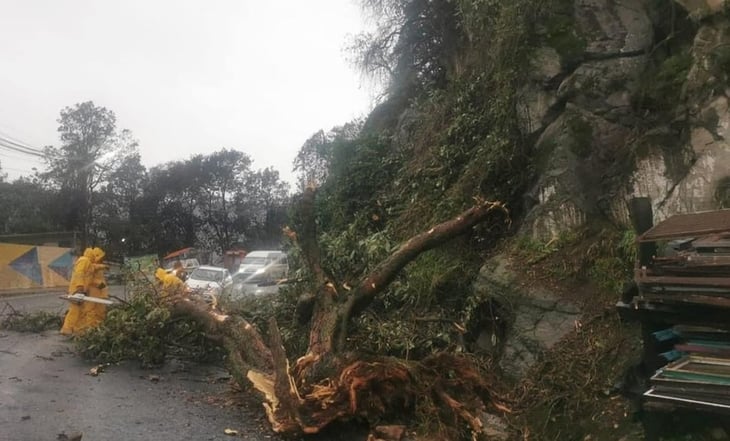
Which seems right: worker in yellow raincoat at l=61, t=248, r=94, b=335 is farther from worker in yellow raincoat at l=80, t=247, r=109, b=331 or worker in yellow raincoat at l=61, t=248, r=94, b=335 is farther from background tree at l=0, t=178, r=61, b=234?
background tree at l=0, t=178, r=61, b=234

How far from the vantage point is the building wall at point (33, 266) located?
68.2ft

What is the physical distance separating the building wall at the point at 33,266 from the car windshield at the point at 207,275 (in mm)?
7049

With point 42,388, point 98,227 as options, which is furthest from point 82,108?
point 42,388

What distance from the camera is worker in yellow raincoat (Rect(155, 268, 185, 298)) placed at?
9266mm

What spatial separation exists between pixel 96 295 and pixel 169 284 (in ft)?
5.16

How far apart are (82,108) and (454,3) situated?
32857mm

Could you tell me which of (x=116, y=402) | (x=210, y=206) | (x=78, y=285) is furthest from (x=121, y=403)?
(x=210, y=206)

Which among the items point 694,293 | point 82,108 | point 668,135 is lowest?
point 694,293

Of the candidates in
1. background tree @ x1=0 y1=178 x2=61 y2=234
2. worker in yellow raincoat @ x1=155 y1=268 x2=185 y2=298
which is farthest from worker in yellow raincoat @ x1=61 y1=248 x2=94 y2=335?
background tree @ x1=0 y1=178 x2=61 y2=234

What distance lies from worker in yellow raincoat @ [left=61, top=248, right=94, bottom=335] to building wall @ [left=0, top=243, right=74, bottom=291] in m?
12.4

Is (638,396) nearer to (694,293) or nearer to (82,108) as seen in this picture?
(694,293)

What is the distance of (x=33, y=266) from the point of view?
21.8m

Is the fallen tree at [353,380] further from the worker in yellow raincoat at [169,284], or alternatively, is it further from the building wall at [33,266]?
the building wall at [33,266]

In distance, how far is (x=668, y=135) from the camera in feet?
21.3
